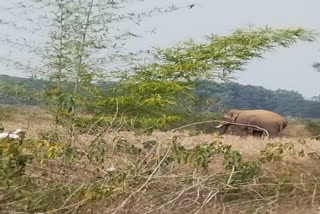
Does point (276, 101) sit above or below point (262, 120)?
below

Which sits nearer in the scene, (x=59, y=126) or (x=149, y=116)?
(x=59, y=126)

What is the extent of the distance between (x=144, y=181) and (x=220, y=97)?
403 inches

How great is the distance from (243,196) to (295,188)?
454 millimetres

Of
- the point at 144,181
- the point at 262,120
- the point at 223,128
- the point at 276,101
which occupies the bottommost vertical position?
the point at 276,101

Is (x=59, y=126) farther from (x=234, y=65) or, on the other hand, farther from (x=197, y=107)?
(x=197, y=107)

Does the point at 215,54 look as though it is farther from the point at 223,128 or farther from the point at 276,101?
the point at 276,101

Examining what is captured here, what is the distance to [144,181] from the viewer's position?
4.41m

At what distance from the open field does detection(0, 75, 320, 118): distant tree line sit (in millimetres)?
3197

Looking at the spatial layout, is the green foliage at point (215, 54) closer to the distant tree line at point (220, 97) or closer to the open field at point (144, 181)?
the distant tree line at point (220, 97)

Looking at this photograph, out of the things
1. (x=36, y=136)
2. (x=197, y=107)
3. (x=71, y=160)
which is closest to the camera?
(x=71, y=160)

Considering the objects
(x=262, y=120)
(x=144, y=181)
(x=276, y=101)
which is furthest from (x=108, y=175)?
(x=276, y=101)

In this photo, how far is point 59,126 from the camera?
18.0ft

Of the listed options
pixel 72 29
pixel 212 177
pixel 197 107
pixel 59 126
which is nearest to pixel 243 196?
pixel 212 177

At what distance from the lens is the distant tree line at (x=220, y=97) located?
9789mm
